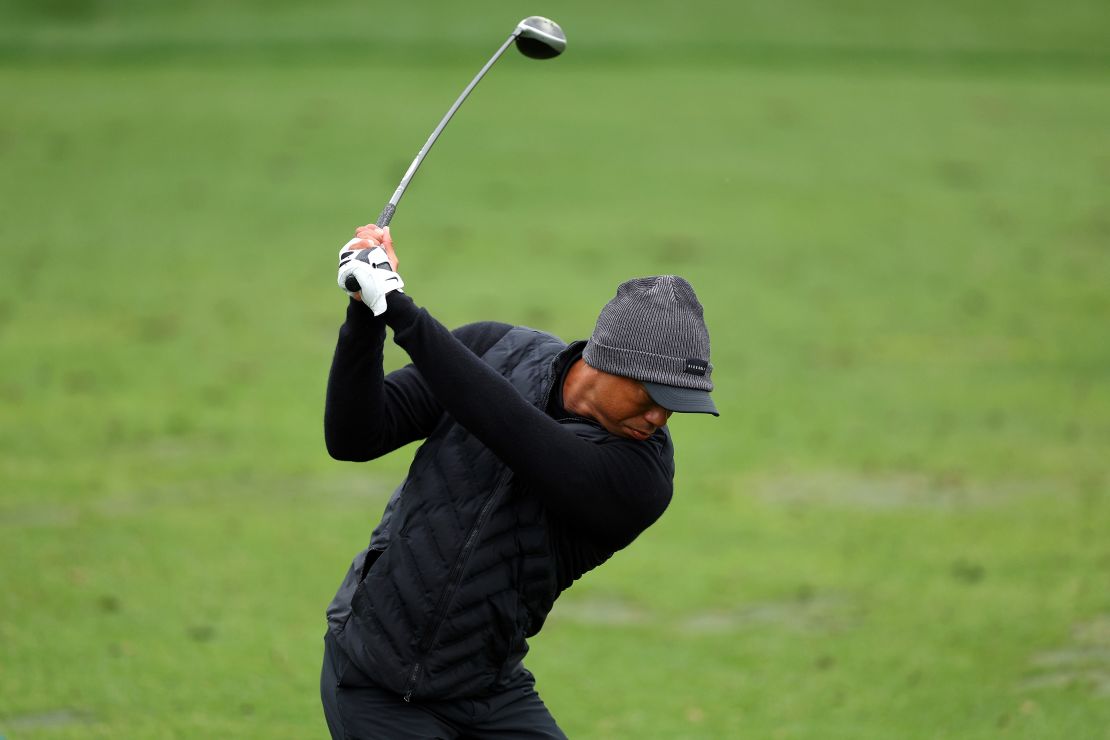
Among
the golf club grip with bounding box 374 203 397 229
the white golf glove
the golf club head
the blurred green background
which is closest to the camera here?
the white golf glove

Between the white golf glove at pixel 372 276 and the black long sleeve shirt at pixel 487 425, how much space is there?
1.2 inches

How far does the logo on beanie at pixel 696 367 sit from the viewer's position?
396cm

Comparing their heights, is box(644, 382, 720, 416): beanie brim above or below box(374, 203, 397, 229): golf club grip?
below

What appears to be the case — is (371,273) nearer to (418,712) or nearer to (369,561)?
(369,561)

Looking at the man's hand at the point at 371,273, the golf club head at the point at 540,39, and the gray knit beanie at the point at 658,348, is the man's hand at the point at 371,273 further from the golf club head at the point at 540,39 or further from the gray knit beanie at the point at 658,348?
the golf club head at the point at 540,39

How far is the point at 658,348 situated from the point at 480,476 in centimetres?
57

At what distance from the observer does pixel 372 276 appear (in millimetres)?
3793

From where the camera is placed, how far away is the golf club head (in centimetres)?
509

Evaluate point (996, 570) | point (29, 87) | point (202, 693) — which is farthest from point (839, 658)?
point (29, 87)

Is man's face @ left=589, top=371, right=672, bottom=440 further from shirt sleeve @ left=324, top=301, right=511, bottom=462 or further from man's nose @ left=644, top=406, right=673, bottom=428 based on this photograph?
shirt sleeve @ left=324, top=301, right=511, bottom=462

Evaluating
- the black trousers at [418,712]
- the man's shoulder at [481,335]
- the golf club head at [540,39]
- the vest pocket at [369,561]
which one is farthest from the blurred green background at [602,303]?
the golf club head at [540,39]

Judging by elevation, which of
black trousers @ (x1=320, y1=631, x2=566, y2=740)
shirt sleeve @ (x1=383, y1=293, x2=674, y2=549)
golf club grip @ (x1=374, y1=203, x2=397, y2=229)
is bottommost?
black trousers @ (x1=320, y1=631, x2=566, y2=740)

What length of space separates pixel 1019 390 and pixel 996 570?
406 centimetres

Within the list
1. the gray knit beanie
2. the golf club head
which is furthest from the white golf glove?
the golf club head
